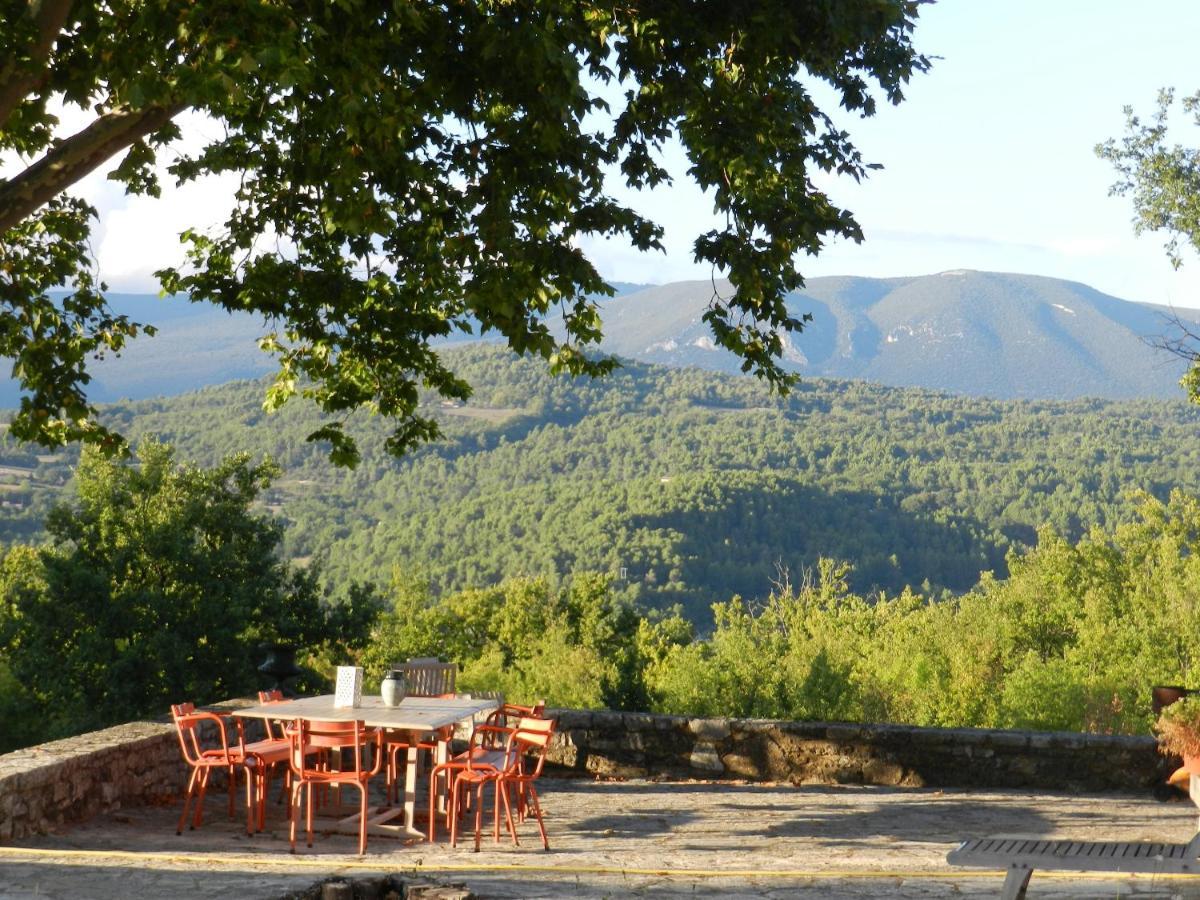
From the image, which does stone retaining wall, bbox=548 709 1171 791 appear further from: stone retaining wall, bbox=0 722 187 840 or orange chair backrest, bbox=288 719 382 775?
orange chair backrest, bbox=288 719 382 775

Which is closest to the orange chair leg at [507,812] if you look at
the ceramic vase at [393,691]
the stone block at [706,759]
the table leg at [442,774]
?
the table leg at [442,774]

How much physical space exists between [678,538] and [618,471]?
25.4 m

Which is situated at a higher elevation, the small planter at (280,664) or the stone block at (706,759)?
the small planter at (280,664)

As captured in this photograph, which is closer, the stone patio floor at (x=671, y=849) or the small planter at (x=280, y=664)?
the stone patio floor at (x=671, y=849)

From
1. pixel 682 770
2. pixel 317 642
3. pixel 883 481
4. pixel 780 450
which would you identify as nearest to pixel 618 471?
pixel 780 450

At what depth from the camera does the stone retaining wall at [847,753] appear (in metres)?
9.27

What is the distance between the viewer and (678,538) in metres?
84.3

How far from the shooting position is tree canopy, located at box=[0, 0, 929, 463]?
6.13 metres

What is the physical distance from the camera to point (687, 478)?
93.8m

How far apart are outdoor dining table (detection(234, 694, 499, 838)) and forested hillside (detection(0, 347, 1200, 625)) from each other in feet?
205

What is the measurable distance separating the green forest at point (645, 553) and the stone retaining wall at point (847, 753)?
5.82 ft

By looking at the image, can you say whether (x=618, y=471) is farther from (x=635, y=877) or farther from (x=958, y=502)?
(x=635, y=877)

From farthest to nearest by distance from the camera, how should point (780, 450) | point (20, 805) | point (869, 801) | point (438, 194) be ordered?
point (780, 450) → point (869, 801) → point (438, 194) → point (20, 805)

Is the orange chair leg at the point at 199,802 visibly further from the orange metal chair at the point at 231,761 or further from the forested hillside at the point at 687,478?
the forested hillside at the point at 687,478
